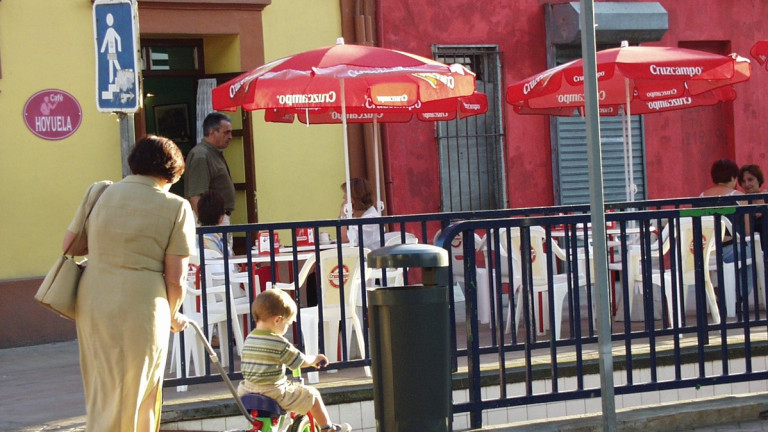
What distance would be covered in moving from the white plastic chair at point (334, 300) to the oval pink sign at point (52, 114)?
4.71 metres

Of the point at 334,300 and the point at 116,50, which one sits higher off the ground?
the point at 116,50

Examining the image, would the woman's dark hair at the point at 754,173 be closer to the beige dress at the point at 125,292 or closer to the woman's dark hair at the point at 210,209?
the woman's dark hair at the point at 210,209

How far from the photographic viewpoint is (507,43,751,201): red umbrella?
36.9 ft

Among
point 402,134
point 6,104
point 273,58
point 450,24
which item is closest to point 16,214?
point 6,104

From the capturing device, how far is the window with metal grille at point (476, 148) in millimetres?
14789

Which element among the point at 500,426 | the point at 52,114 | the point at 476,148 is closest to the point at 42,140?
the point at 52,114

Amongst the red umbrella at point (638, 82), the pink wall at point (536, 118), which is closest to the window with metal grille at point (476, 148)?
the pink wall at point (536, 118)

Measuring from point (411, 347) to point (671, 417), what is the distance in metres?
2.37

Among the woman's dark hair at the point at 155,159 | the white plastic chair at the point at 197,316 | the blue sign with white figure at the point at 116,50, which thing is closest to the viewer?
the woman's dark hair at the point at 155,159

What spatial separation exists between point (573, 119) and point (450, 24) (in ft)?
6.96

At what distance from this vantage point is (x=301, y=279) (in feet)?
26.7

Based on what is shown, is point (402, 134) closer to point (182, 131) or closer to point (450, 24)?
point (450, 24)

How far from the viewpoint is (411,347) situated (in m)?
5.89

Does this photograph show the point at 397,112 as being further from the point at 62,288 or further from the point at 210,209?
the point at 62,288
